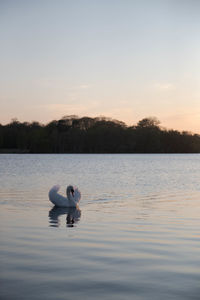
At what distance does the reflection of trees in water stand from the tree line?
154898 mm

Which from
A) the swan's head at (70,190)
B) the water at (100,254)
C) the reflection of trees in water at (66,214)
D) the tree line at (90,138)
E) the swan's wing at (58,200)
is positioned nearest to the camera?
the water at (100,254)

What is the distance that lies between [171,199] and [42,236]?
1189 centimetres

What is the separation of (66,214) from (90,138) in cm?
16641

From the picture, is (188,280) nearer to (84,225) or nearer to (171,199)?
(84,225)

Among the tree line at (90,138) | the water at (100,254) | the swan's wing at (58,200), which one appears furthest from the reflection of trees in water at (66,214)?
the tree line at (90,138)

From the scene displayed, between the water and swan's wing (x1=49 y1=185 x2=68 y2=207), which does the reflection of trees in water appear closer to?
the water

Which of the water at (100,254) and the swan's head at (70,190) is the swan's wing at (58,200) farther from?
the water at (100,254)

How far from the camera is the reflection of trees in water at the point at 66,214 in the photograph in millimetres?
14423

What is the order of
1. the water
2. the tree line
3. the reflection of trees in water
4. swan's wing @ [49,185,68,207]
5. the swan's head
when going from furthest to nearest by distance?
the tree line
the swan's head
swan's wing @ [49,185,68,207]
the reflection of trees in water
the water

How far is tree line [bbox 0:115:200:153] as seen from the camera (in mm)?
178750

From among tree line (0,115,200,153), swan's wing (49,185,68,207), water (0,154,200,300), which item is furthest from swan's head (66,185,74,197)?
tree line (0,115,200,153)

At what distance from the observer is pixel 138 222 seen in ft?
47.1

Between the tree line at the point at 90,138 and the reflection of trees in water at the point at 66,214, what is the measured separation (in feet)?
508

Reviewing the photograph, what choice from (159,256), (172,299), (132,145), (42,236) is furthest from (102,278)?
(132,145)
